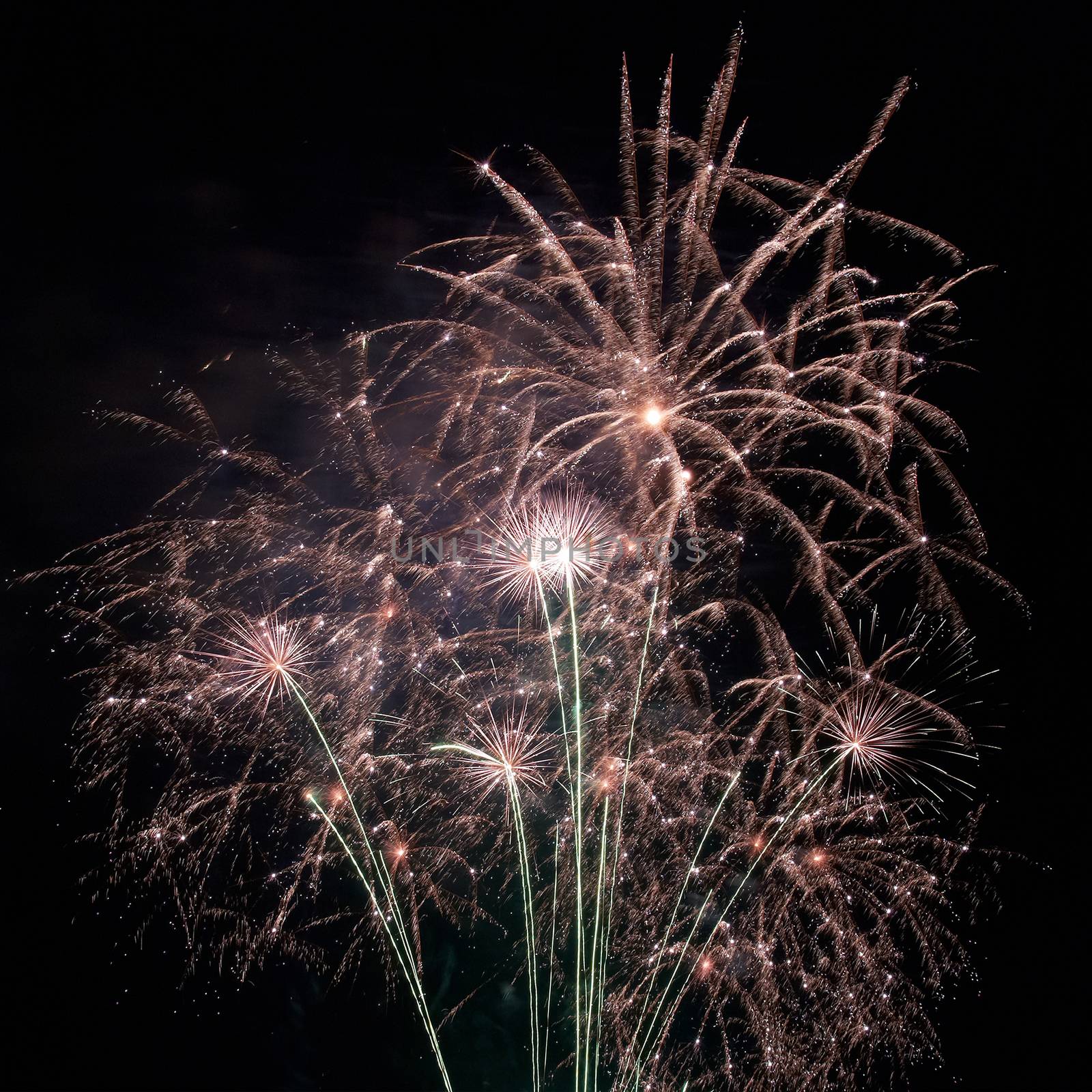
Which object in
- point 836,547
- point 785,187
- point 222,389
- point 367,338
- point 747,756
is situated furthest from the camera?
point 222,389

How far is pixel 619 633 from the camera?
13.6ft

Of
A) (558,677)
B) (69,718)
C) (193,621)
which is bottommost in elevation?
(69,718)

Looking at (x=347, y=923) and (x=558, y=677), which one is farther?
(x=347, y=923)

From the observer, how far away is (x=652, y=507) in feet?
13.3

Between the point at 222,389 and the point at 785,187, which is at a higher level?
the point at 785,187

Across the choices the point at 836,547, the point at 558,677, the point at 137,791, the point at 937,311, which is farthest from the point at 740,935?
the point at 137,791

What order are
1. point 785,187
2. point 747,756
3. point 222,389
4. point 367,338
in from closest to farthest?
point 785,187 < point 747,756 < point 367,338 < point 222,389

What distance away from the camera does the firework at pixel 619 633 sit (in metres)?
3.83

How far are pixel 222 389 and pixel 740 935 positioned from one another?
18.1ft

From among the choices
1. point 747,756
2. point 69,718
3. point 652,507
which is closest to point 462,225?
point 652,507

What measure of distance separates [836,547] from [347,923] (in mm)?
4703

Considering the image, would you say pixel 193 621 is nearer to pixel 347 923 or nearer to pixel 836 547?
pixel 347 923

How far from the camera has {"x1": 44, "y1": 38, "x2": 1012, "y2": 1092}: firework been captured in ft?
12.6

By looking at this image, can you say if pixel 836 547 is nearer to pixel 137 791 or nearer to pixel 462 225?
pixel 462 225
